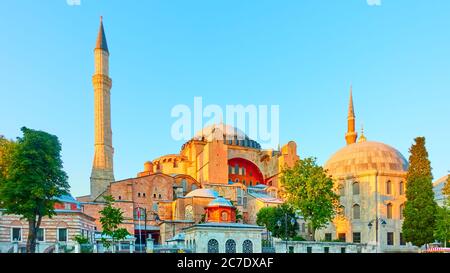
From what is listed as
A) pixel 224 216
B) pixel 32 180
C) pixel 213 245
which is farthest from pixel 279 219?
pixel 32 180

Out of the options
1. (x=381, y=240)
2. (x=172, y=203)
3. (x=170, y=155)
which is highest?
(x=170, y=155)

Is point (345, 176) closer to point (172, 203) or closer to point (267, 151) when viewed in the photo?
point (172, 203)

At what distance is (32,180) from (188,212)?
23.7 meters

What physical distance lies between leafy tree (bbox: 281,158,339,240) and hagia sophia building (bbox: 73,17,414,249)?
4.78 meters

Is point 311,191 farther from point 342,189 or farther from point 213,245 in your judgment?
point 213,245

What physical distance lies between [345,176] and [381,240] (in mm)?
6724

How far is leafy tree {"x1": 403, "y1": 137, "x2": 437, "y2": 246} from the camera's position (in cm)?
3322

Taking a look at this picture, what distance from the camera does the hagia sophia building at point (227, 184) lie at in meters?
41.8

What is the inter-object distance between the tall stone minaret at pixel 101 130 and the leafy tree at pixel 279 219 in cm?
1983

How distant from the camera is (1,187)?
26094mm

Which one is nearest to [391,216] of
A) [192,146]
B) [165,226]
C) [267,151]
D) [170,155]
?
[165,226]

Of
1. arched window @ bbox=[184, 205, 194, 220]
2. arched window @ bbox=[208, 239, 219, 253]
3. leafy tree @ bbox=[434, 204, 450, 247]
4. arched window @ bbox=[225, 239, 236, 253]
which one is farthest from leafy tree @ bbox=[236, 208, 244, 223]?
leafy tree @ bbox=[434, 204, 450, 247]

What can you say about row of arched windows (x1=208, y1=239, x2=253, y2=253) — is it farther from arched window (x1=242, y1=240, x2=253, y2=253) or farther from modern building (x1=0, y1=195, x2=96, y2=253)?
modern building (x1=0, y1=195, x2=96, y2=253)

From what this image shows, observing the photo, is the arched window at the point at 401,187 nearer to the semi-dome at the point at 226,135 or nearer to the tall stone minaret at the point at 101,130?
the semi-dome at the point at 226,135
